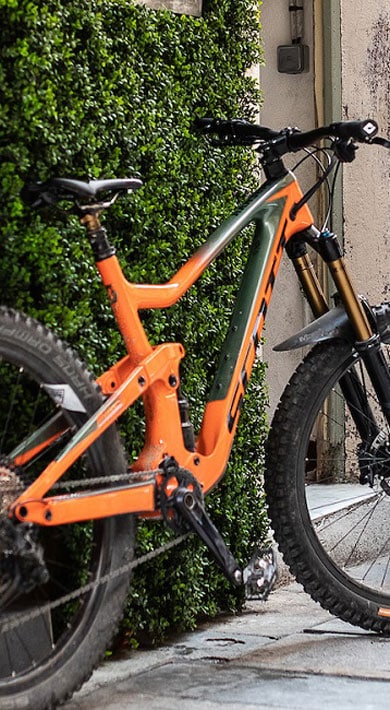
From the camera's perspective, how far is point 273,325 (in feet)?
22.9

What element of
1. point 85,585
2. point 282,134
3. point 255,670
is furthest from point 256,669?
point 282,134

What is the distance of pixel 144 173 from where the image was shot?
4.35 m

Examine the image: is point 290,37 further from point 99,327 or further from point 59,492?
point 59,492

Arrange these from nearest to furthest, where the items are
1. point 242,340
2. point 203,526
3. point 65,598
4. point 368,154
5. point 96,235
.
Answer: point 65,598
point 96,235
point 203,526
point 242,340
point 368,154

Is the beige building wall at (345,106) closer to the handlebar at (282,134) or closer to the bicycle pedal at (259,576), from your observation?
the handlebar at (282,134)

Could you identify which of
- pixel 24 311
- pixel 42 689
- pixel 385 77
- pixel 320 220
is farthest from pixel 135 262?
pixel 385 77

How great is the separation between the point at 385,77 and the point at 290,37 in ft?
1.81

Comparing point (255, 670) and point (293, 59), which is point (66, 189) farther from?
point (293, 59)

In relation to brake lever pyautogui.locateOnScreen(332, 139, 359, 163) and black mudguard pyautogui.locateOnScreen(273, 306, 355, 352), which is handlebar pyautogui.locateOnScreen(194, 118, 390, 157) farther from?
black mudguard pyautogui.locateOnScreen(273, 306, 355, 352)

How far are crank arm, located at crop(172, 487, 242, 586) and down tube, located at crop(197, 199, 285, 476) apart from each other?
0.23 meters

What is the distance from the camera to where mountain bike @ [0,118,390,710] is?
3428mm

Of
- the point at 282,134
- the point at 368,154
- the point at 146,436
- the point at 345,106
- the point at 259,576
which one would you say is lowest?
the point at 259,576

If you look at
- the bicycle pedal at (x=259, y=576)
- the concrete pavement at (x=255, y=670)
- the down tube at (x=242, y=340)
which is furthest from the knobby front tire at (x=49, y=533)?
the bicycle pedal at (x=259, y=576)

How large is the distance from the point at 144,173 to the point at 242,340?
637mm
